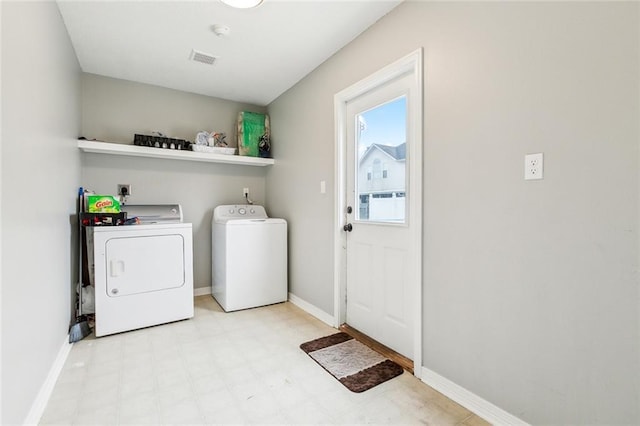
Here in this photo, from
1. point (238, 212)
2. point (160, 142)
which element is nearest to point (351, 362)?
point (238, 212)

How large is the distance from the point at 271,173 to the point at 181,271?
1583mm

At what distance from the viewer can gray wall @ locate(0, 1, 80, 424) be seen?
3.90ft

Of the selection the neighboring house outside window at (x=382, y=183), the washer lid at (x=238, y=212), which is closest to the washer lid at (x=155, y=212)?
the washer lid at (x=238, y=212)

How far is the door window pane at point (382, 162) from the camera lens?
83.0 inches

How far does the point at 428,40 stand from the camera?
5.87 ft

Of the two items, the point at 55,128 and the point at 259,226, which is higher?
the point at 55,128

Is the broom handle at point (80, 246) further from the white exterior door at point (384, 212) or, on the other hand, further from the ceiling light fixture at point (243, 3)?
the white exterior door at point (384, 212)

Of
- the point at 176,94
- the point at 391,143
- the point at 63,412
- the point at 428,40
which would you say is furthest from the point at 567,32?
the point at 176,94

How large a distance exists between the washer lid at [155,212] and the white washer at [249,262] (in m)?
0.42

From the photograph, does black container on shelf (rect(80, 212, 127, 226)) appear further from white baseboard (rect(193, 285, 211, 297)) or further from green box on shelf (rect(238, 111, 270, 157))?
green box on shelf (rect(238, 111, 270, 157))

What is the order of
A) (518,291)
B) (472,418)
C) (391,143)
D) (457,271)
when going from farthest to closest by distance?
(391,143) < (457,271) < (472,418) < (518,291)

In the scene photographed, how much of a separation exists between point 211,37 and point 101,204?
5.34ft

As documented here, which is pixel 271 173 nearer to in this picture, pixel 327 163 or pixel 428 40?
pixel 327 163

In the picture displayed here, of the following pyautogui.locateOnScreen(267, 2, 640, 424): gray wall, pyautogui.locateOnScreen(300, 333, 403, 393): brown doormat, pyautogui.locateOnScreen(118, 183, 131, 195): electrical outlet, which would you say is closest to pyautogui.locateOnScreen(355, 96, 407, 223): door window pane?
pyautogui.locateOnScreen(267, 2, 640, 424): gray wall
